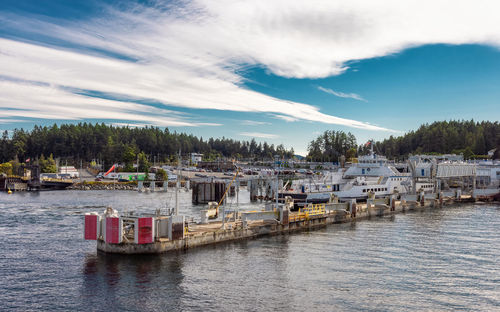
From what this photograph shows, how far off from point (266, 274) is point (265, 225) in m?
14.0

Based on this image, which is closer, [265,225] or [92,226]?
[92,226]

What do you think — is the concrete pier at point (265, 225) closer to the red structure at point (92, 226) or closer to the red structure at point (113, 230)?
the red structure at point (113, 230)

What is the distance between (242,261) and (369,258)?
10632mm

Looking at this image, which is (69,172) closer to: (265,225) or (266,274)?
(265,225)

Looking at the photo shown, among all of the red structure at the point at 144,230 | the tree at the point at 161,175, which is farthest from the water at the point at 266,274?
the tree at the point at 161,175

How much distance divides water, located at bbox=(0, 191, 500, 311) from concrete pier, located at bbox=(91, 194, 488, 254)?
0.93 m

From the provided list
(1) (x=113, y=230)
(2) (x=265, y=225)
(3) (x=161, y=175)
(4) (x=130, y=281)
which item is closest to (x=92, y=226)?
(1) (x=113, y=230)

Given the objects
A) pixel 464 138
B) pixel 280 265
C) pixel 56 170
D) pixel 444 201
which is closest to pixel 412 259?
pixel 280 265

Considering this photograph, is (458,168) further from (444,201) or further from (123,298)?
(123,298)

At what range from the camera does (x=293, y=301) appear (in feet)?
79.5

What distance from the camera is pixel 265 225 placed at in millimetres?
43438

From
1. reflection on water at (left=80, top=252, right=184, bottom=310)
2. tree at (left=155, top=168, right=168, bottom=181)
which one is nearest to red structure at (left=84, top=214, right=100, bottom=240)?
reflection on water at (left=80, top=252, right=184, bottom=310)

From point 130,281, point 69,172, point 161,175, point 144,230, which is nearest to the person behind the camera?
point 130,281

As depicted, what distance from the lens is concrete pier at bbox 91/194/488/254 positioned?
33.0m
